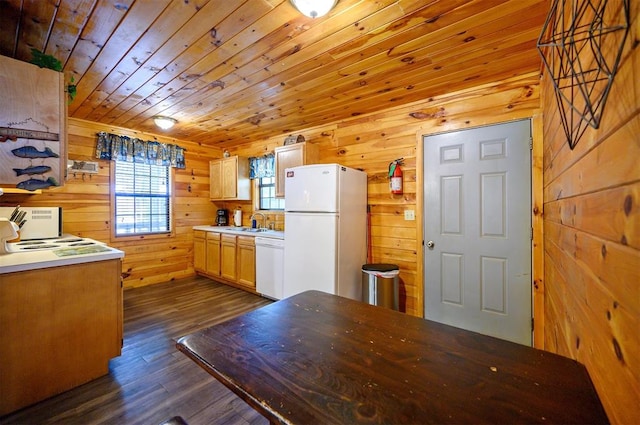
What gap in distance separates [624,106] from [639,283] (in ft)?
1.32

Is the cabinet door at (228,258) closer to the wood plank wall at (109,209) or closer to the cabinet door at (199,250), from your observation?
the cabinet door at (199,250)

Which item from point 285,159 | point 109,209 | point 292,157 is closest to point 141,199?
point 109,209

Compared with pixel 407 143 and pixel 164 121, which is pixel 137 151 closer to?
pixel 164 121

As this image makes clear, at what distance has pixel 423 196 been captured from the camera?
111 inches

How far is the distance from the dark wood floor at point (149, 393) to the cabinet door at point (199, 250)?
1.63 metres

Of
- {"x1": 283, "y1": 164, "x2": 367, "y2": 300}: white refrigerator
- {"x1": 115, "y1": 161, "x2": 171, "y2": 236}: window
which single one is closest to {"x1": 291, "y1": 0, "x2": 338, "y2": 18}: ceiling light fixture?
{"x1": 283, "y1": 164, "x2": 367, "y2": 300}: white refrigerator

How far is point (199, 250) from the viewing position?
15.2ft

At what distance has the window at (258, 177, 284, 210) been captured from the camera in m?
4.44

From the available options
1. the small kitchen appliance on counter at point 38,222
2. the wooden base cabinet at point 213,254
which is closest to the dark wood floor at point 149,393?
the small kitchen appliance on counter at point 38,222

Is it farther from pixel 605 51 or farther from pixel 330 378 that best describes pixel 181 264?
pixel 605 51

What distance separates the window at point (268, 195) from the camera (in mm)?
4436

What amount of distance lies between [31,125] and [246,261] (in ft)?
8.56

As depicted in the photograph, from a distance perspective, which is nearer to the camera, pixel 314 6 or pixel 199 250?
pixel 314 6

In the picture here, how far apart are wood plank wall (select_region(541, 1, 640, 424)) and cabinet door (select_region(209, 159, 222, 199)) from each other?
4.65 m
